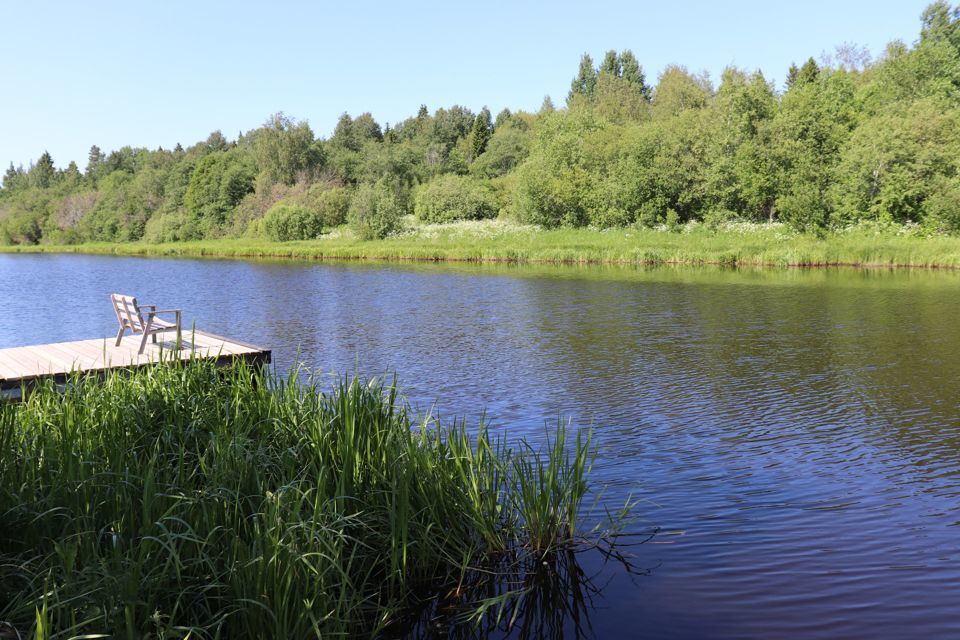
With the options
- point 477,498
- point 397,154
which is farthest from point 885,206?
point 397,154

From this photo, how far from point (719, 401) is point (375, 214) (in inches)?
1927

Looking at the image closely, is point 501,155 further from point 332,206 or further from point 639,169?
point 639,169

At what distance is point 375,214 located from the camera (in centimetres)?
5772

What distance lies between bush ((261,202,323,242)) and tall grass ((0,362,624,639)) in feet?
198

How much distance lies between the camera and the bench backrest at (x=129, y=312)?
1105cm

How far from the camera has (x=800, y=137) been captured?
49094 mm

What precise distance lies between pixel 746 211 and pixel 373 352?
4271cm

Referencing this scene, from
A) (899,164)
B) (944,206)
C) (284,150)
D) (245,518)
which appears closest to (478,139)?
(284,150)

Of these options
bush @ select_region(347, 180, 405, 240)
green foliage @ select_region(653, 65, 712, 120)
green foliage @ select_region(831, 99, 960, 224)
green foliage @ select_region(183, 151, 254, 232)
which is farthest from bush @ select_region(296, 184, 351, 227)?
green foliage @ select_region(831, 99, 960, 224)

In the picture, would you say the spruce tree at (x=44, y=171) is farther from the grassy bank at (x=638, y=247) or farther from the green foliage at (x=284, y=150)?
the grassy bank at (x=638, y=247)

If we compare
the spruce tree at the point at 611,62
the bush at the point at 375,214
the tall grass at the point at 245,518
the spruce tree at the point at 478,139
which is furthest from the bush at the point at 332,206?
the tall grass at the point at 245,518

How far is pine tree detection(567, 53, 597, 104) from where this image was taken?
10594 cm

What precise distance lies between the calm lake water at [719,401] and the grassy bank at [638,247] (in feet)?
28.8

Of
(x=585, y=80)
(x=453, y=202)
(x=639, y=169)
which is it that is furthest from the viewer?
(x=585, y=80)
